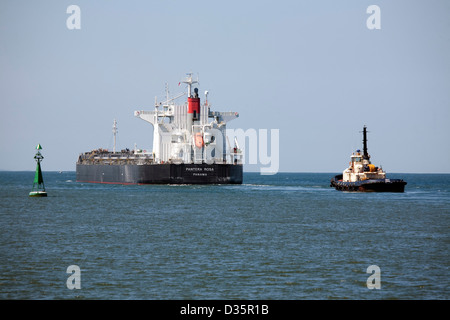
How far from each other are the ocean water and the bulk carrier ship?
40524 mm

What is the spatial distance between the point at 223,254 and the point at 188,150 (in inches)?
2707

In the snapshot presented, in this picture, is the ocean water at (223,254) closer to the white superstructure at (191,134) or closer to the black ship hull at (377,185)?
the black ship hull at (377,185)

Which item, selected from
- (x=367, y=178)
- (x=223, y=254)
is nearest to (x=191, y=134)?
(x=367, y=178)

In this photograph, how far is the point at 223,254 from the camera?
98.7 feet

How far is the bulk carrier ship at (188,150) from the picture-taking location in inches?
3762

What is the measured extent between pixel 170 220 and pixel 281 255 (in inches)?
702

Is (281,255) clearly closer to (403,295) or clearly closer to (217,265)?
(217,265)

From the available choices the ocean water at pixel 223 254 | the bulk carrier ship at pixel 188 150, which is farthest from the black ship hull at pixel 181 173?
the ocean water at pixel 223 254

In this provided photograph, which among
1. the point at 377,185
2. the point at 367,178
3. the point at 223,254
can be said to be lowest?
the point at 223,254

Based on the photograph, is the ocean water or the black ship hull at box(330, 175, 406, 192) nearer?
the ocean water

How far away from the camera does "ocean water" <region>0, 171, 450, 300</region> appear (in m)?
22.4

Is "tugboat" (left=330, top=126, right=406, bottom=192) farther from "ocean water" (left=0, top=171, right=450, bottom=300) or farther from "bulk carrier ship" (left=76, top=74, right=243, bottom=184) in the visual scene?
"ocean water" (left=0, top=171, right=450, bottom=300)

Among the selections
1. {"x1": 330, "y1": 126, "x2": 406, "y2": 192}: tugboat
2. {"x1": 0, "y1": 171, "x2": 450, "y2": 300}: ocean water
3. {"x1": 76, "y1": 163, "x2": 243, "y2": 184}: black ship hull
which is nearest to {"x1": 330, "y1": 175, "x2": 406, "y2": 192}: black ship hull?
{"x1": 330, "y1": 126, "x2": 406, "y2": 192}: tugboat

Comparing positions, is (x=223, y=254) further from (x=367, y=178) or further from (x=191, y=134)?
(x=191, y=134)
